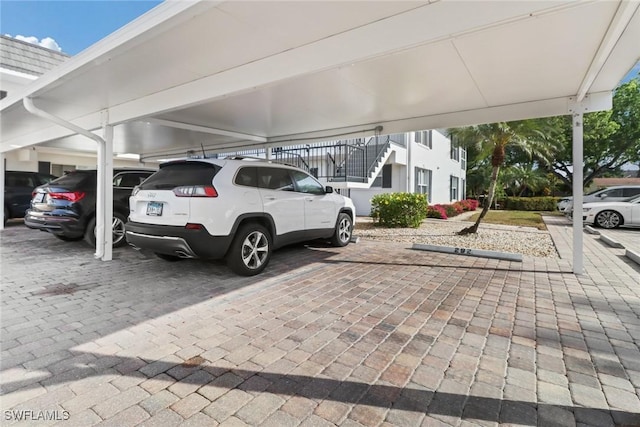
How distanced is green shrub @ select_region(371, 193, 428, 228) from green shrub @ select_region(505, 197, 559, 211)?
1650 cm

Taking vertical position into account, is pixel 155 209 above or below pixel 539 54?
below

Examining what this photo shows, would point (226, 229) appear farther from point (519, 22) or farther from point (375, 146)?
point (375, 146)

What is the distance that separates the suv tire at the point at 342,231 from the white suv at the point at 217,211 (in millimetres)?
1632

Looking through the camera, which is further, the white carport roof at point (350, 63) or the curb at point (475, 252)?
the curb at point (475, 252)

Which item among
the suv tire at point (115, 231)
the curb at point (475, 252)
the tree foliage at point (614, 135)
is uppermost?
the tree foliage at point (614, 135)

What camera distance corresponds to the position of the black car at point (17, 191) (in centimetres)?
1053

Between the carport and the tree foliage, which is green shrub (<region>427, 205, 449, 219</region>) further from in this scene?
the tree foliage

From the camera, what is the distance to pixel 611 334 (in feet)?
10.4

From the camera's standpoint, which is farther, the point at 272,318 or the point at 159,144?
the point at 159,144

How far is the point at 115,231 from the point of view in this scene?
7.09 metres

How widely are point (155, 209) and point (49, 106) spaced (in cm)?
392

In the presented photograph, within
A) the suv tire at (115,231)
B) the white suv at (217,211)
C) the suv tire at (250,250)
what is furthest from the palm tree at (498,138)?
the suv tire at (115,231)

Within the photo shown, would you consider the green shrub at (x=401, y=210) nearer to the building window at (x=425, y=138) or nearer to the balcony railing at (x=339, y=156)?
the balcony railing at (x=339, y=156)

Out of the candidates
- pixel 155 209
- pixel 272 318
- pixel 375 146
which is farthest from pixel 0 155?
pixel 375 146
